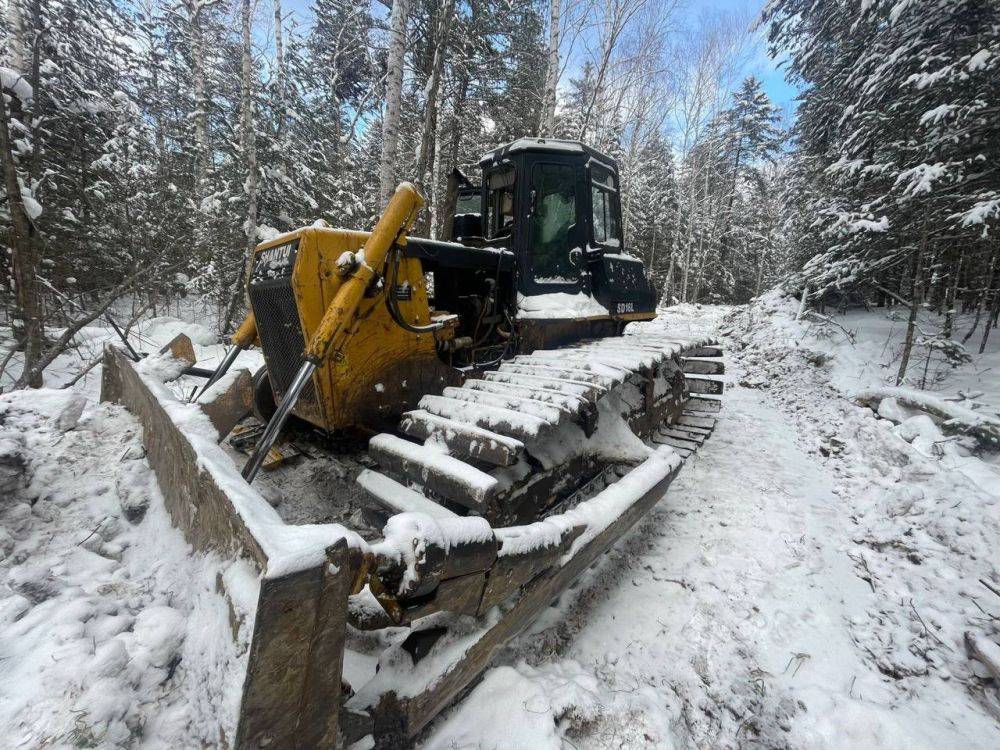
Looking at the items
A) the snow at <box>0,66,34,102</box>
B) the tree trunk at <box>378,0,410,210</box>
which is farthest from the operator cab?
the snow at <box>0,66,34,102</box>

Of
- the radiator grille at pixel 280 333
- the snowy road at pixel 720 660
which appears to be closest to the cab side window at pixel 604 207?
the snowy road at pixel 720 660

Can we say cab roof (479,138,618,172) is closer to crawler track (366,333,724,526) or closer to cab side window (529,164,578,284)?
cab side window (529,164,578,284)

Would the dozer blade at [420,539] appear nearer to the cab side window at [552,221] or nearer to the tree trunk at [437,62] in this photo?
the cab side window at [552,221]

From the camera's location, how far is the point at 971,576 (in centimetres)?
253

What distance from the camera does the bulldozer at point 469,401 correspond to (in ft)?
4.53

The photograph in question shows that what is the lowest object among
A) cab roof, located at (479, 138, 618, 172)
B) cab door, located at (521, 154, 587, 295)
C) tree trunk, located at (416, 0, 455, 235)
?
cab door, located at (521, 154, 587, 295)

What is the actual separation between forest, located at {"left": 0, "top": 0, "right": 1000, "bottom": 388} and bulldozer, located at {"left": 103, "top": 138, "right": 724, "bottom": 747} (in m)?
1.51

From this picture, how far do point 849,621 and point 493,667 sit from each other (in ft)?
6.19

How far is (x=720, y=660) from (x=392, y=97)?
8.32 metres

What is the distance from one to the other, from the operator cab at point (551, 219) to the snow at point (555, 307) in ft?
0.27

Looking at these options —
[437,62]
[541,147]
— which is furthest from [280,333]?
[437,62]

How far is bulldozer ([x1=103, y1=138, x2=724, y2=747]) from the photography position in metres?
1.38

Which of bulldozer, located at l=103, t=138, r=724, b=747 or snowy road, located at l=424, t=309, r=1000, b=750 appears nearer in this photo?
bulldozer, located at l=103, t=138, r=724, b=747

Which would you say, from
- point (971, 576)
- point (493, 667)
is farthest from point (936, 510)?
point (493, 667)
